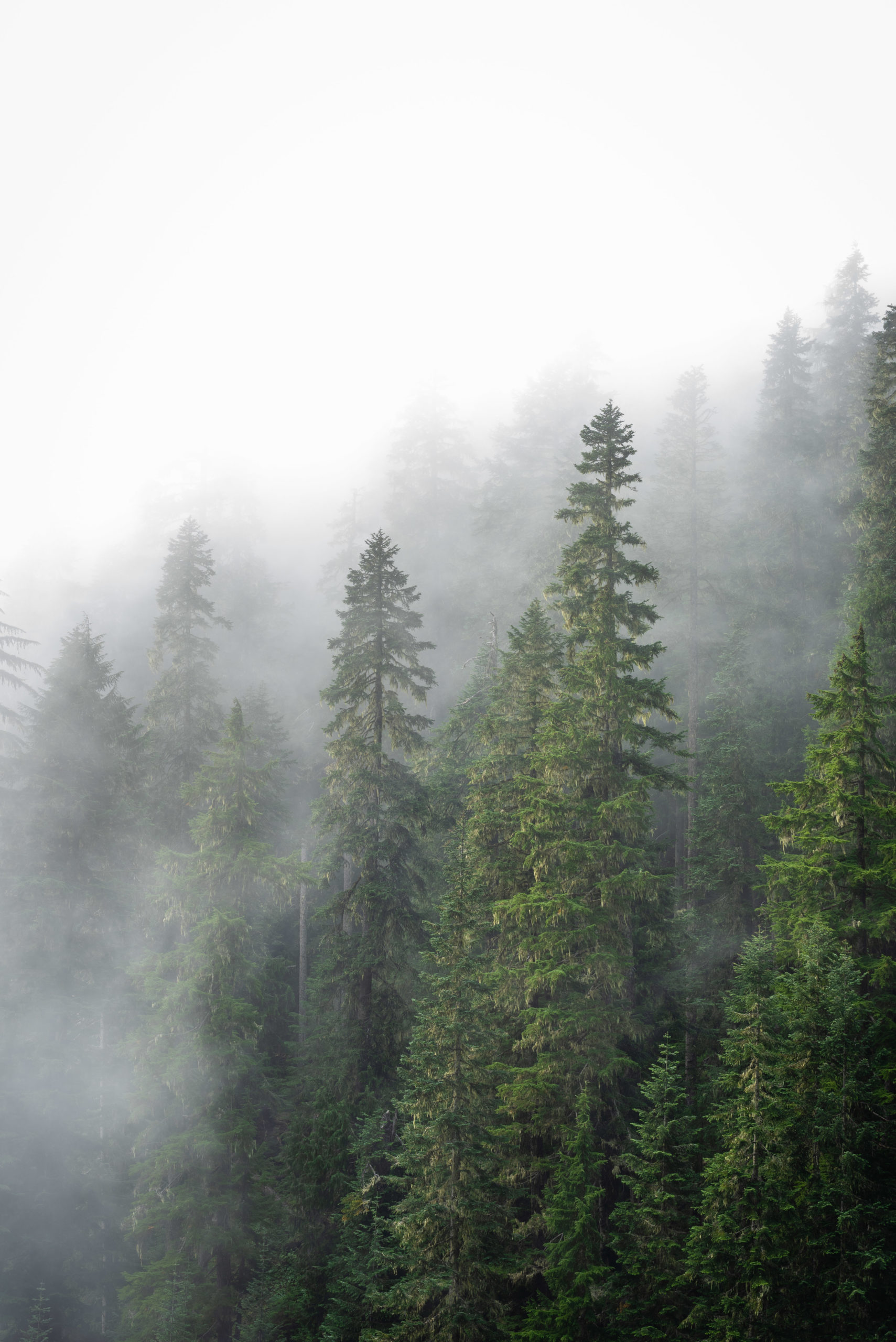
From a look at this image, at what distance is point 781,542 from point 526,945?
2539 cm

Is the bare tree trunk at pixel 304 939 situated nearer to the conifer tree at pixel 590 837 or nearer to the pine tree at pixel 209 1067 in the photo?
the pine tree at pixel 209 1067

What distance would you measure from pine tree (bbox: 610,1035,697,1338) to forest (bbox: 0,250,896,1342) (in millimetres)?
78

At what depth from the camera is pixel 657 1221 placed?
11195 mm

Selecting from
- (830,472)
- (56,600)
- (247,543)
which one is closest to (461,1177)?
(830,472)

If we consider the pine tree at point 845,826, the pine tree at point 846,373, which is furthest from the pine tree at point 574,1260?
the pine tree at point 846,373

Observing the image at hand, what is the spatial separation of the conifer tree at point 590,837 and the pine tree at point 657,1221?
1701 mm

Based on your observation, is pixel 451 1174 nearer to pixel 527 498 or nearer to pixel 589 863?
pixel 589 863

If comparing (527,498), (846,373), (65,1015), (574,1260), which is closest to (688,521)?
(846,373)

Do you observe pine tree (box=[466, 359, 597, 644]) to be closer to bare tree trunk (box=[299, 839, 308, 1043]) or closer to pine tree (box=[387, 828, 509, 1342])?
bare tree trunk (box=[299, 839, 308, 1043])

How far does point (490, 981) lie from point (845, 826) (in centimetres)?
720

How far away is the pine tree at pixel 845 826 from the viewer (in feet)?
37.5

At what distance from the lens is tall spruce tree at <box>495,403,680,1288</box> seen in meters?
13.2

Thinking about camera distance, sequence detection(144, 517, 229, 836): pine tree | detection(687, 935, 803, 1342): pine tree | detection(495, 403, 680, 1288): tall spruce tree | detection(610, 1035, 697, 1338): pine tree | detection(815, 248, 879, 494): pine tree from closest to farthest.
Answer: detection(687, 935, 803, 1342): pine tree < detection(610, 1035, 697, 1338): pine tree < detection(495, 403, 680, 1288): tall spruce tree < detection(144, 517, 229, 836): pine tree < detection(815, 248, 879, 494): pine tree

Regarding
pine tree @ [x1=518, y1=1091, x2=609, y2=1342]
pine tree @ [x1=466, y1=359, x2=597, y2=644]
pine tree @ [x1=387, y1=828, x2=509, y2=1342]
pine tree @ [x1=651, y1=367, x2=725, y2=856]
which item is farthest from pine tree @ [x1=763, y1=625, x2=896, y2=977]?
pine tree @ [x1=466, y1=359, x2=597, y2=644]
